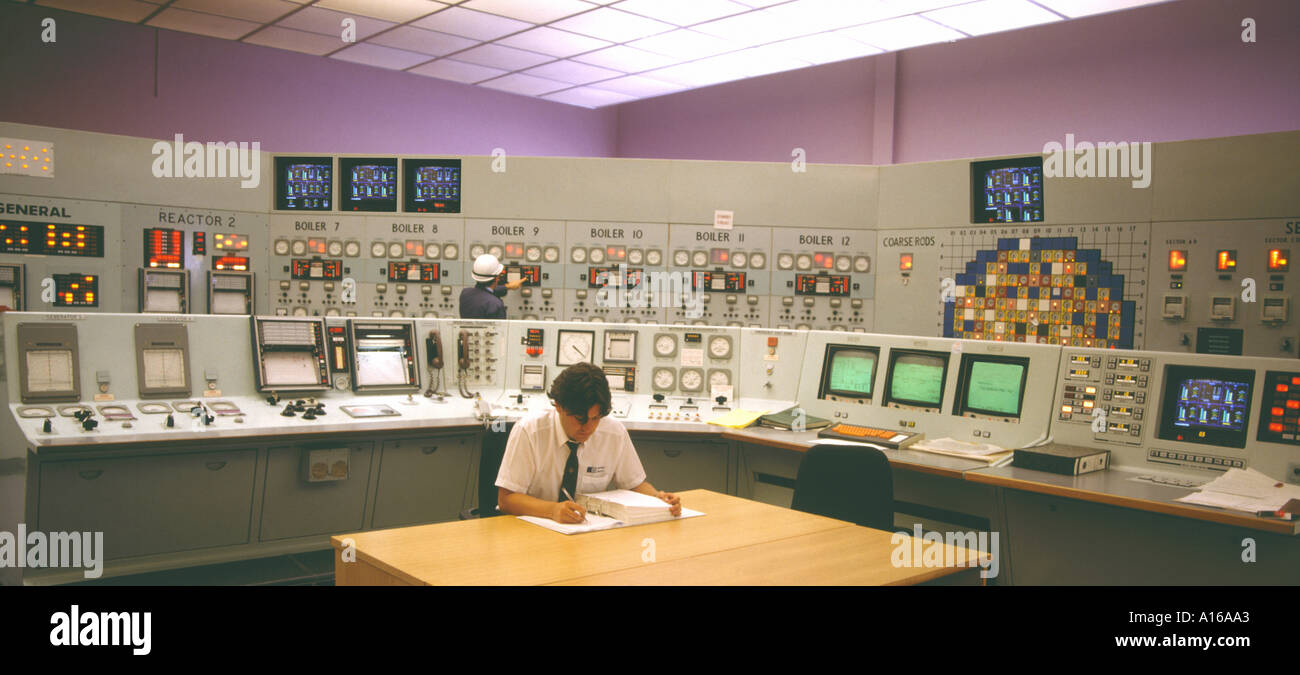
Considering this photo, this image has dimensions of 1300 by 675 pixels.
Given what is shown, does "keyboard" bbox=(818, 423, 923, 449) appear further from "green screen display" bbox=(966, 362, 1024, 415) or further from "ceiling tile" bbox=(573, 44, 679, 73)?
"ceiling tile" bbox=(573, 44, 679, 73)

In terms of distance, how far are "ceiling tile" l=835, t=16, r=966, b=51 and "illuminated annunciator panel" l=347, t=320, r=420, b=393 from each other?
4.02m

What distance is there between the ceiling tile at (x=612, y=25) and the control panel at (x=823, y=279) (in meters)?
1.98

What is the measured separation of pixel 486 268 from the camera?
536cm

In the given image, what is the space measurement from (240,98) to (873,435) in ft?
21.0

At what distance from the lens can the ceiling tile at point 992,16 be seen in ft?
18.2

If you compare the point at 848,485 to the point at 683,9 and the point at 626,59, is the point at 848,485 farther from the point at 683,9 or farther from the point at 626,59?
the point at 626,59

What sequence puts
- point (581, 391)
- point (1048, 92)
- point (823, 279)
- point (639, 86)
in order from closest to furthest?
point (581, 391) < point (823, 279) < point (1048, 92) < point (639, 86)

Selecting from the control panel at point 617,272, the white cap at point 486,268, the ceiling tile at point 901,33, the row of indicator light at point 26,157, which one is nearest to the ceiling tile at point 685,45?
the ceiling tile at point 901,33

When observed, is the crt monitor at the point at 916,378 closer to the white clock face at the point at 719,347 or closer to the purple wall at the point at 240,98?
the white clock face at the point at 719,347

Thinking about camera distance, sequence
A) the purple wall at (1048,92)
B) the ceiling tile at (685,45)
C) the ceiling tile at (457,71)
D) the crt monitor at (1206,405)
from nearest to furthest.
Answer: the crt monitor at (1206,405)
the purple wall at (1048,92)
the ceiling tile at (685,45)
the ceiling tile at (457,71)

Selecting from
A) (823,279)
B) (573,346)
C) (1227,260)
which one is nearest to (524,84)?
(823,279)

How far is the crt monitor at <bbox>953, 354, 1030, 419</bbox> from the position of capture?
11.2 ft
